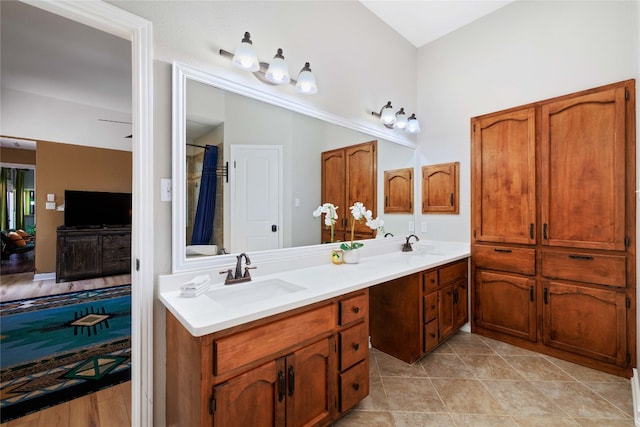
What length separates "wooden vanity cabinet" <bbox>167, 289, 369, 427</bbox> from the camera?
3.43 ft

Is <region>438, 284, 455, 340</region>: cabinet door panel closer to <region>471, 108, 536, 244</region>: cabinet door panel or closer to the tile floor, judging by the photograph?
the tile floor

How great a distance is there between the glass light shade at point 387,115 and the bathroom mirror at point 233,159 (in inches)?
22.7

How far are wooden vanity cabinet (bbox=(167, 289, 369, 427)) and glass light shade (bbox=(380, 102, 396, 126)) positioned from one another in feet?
5.79

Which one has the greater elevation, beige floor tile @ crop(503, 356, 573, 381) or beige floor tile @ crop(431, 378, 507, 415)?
beige floor tile @ crop(503, 356, 573, 381)

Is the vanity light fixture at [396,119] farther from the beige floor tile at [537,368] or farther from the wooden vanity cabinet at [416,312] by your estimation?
the beige floor tile at [537,368]

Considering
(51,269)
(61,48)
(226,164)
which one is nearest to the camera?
(226,164)

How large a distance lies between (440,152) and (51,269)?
20.9ft

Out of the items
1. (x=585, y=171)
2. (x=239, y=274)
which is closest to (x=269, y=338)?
(x=239, y=274)

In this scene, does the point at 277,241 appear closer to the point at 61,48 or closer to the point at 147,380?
the point at 147,380

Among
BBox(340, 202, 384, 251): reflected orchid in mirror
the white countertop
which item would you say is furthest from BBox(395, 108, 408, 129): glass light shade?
the white countertop

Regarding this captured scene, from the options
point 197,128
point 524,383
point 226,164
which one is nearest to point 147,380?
point 226,164

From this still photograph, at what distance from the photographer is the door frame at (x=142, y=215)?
4.45 ft

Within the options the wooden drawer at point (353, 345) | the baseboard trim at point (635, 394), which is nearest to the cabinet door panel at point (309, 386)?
the wooden drawer at point (353, 345)

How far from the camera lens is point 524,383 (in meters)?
1.94
